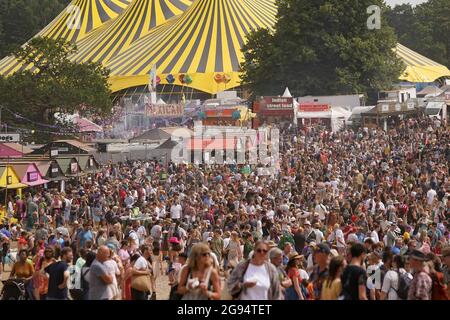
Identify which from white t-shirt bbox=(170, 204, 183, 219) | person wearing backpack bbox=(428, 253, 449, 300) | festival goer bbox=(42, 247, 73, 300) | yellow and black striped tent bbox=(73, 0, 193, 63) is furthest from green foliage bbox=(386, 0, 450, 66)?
person wearing backpack bbox=(428, 253, 449, 300)

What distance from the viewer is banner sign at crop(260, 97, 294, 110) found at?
37831 millimetres

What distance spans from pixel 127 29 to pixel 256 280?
176ft

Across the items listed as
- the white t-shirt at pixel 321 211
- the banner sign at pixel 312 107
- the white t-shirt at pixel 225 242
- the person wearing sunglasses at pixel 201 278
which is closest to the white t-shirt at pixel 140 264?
the person wearing sunglasses at pixel 201 278

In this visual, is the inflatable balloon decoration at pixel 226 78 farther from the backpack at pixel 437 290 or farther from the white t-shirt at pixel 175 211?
the backpack at pixel 437 290

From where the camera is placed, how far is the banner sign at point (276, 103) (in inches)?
1489

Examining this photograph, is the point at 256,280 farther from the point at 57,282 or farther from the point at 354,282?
the point at 57,282

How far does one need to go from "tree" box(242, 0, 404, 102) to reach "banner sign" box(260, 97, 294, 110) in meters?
Answer: 10.8

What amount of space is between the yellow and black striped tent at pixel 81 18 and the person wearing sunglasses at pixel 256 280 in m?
51.4

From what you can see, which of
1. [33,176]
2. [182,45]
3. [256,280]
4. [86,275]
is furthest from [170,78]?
[256,280]

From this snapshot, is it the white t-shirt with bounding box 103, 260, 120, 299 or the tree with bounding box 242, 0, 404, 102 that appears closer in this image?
the white t-shirt with bounding box 103, 260, 120, 299

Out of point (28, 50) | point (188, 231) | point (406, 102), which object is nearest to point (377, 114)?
point (406, 102)

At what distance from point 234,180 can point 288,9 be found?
2439cm

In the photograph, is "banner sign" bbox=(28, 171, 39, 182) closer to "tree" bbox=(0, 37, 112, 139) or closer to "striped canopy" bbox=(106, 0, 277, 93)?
"tree" bbox=(0, 37, 112, 139)

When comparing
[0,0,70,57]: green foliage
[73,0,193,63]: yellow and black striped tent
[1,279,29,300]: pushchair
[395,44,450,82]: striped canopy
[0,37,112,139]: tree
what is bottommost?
[1,279,29,300]: pushchair
